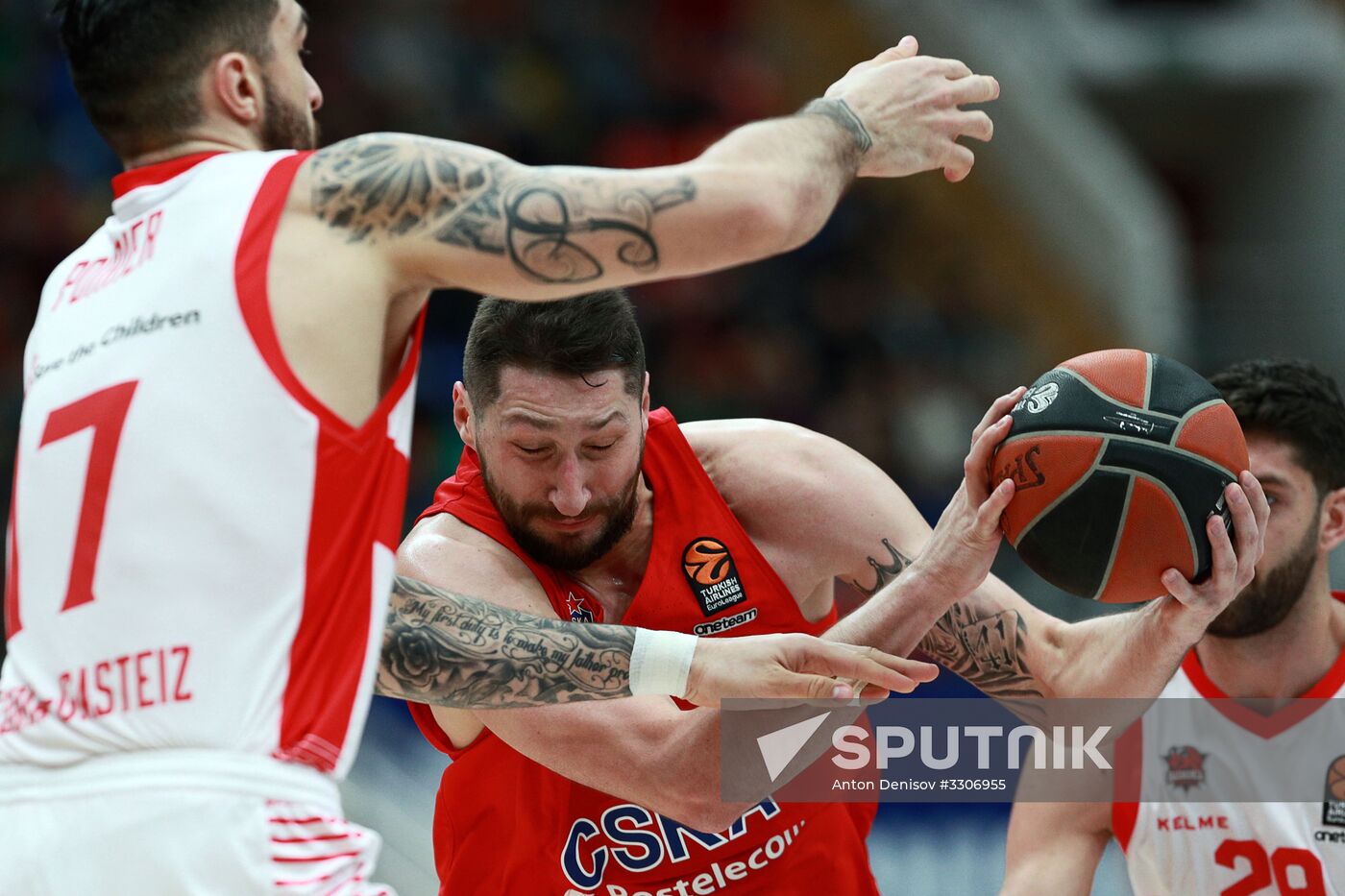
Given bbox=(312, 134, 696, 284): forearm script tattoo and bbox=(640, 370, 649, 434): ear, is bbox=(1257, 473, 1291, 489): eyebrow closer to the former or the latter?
bbox=(640, 370, 649, 434): ear

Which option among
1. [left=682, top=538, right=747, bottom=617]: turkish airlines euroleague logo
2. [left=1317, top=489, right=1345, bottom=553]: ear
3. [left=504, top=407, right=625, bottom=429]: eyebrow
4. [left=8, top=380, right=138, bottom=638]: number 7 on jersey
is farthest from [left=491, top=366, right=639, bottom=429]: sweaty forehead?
[left=1317, top=489, right=1345, bottom=553]: ear

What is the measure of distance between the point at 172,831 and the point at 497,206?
4.07ft

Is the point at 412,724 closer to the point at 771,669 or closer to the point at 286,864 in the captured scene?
the point at 771,669

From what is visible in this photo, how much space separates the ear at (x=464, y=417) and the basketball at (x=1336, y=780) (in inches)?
112

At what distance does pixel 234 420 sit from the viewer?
288 centimetres

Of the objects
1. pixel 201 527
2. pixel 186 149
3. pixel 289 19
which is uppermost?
pixel 289 19

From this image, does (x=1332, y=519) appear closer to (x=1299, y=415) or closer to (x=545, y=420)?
(x=1299, y=415)

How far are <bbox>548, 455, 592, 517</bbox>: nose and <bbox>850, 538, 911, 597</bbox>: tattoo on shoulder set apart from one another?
2.80ft

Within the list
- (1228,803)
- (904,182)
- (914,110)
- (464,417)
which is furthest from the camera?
(904,182)

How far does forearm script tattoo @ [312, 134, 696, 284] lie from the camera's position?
296 cm

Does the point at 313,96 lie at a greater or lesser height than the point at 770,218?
greater

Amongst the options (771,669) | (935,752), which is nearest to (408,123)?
(935,752)

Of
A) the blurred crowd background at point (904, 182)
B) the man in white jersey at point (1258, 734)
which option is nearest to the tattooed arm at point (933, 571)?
the man in white jersey at point (1258, 734)

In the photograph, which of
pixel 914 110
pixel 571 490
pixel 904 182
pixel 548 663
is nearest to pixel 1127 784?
pixel 571 490
